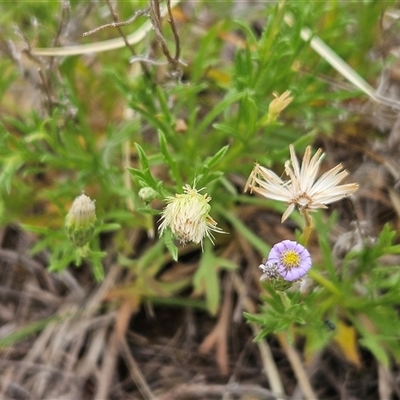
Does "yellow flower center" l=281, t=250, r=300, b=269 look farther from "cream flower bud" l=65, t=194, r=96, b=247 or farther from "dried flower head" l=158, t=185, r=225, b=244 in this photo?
"cream flower bud" l=65, t=194, r=96, b=247

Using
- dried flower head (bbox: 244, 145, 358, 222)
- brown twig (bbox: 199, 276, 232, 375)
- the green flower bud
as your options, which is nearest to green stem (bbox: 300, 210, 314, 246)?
dried flower head (bbox: 244, 145, 358, 222)

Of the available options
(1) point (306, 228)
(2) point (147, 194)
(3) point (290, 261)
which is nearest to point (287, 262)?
(3) point (290, 261)

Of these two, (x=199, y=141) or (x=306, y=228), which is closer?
(x=306, y=228)

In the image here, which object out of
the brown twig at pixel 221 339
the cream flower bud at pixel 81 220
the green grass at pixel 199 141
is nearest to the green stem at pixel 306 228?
the green grass at pixel 199 141

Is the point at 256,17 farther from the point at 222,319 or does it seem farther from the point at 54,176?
the point at 222,319

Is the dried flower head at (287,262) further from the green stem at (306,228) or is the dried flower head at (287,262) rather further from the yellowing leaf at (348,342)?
the yellowing leaf at (348,342)

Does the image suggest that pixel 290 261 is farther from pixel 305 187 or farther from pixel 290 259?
pixel 305 187

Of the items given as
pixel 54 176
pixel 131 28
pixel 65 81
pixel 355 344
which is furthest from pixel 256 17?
pixel 355 344
